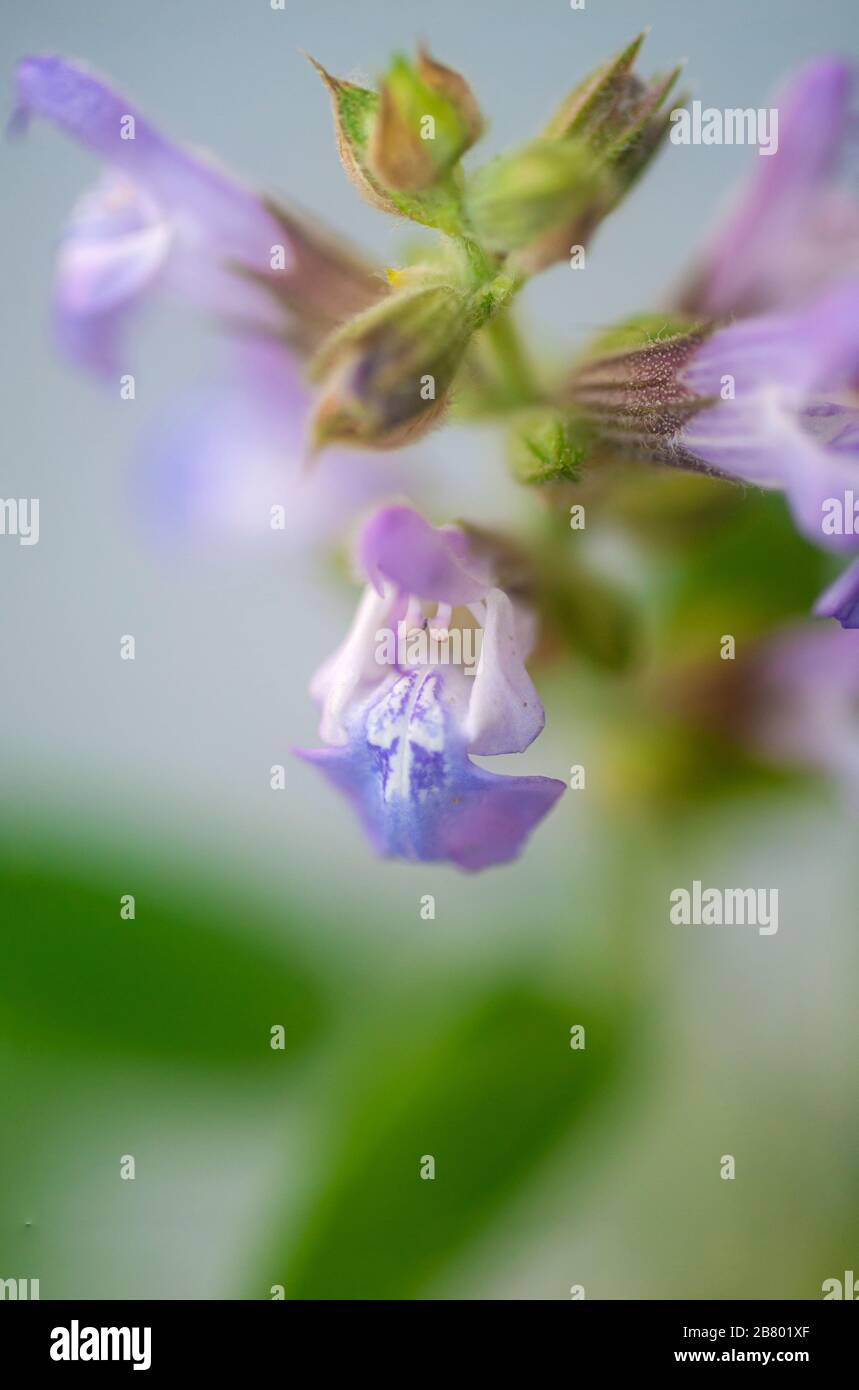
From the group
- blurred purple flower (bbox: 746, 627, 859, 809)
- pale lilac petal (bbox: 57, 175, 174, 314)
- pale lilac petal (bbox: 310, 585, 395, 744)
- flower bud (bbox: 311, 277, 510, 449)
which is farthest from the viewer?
blurred purple flower (bbox: 746, 627, 859, 809)

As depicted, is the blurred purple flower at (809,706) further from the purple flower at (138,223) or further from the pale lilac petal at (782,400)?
the purple flower at (138,223)

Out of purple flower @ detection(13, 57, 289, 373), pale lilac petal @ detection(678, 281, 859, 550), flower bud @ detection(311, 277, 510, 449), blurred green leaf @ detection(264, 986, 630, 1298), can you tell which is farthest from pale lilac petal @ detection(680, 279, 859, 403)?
blurred green leaf @ detection(264, 986, 630, 1298)

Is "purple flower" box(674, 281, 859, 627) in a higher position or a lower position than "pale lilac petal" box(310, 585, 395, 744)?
higher

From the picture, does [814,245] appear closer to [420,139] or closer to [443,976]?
[420,139]

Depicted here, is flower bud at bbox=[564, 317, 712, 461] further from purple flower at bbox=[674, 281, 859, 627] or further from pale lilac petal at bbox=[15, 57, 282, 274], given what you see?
pale lilac petal at bbox=[15, 57, 282, 274]

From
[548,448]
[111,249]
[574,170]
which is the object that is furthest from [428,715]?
[111,249]

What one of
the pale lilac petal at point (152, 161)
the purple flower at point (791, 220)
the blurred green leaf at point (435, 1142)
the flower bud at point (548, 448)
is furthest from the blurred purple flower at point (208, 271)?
the blurred green leaf at point (435, 1142)

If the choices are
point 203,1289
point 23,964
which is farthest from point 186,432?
point 203,1289

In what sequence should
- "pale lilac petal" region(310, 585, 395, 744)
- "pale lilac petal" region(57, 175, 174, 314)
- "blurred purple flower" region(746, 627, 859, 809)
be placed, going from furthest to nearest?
1. "blurred purple flower" region(746, 627, 859, 809)
2. "pale lilac petal" region(57, 175, 174, 314)
3. "pale lilac petal" region(310, 585, 395, 744)
